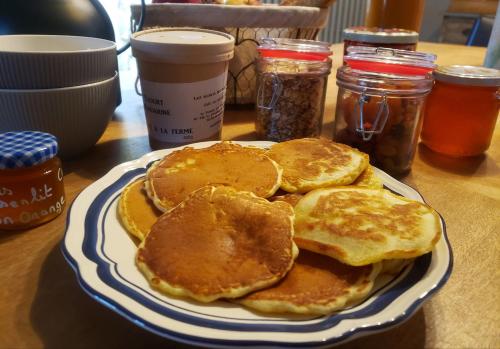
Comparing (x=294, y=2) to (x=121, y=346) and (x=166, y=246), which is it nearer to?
(x=166, y=246)

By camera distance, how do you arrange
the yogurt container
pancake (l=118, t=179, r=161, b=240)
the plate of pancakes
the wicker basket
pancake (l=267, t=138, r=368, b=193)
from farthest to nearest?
1. the wicker basket
2. the yogurt container
3. pancake (l=267, t=138, r=368, b=193)
4. pancake (l=118, t=179, r=161, b=240)
5. the plate of pancakes

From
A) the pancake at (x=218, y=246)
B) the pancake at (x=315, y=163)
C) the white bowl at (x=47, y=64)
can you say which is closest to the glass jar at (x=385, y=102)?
the pancake at (x=315, y=163)

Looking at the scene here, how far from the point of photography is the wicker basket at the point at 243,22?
107 centimetres

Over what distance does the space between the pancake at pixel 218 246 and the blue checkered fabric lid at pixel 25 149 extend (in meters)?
0.23

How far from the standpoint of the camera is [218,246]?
540 millimetres

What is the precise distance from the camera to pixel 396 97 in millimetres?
884

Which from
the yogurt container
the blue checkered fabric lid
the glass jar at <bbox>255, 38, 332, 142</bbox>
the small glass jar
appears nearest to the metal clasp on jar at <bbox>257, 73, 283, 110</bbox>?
the glass jar at <bbox>255, 38, 332, 142</bbox>

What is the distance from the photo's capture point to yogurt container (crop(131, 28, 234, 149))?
0.84 m

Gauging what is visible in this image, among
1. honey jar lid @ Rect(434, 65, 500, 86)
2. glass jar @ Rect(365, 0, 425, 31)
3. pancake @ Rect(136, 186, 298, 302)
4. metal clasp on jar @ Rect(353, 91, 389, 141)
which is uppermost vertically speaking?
glass jar @ Rect(365, 0, 425, 31)

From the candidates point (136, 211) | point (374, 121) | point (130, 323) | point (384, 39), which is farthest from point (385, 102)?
point (130, 323)

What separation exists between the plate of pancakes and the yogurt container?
21cm

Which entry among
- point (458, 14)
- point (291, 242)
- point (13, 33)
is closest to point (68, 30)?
point (13, 33)

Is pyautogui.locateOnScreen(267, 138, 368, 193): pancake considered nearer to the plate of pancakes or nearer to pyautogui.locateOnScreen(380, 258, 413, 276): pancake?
the plate of pancakes

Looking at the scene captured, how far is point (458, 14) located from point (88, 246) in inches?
205
